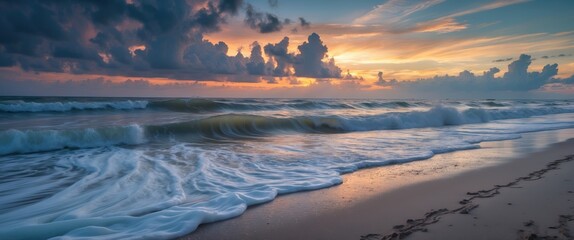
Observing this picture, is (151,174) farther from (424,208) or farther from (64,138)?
(64,138)

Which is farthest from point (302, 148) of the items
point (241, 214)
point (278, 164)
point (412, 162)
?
point (241, 214)

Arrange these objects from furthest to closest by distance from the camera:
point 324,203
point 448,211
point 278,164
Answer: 1. point 278,164
2. point 324,203
3. point 448,211

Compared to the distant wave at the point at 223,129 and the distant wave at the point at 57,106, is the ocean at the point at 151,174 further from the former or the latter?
the distant wave at the point at 57,106

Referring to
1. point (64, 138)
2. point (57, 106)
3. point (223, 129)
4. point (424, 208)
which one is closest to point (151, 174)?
point (424, 208)

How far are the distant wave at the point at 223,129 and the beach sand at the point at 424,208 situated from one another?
8228 millimetres

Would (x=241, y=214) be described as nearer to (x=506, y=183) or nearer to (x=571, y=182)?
(x=506, y=183)

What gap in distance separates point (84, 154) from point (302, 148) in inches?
234

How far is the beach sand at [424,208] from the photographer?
3.36 metres

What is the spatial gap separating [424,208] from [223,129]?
1096 centimetres

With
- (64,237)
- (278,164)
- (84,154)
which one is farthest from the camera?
(84,154)

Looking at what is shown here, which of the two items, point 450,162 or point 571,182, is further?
point 450,162

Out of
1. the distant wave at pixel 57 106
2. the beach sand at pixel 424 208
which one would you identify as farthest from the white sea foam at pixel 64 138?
the distant wave at pixel 57 106

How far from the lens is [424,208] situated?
4.15m

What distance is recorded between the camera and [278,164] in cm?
719
